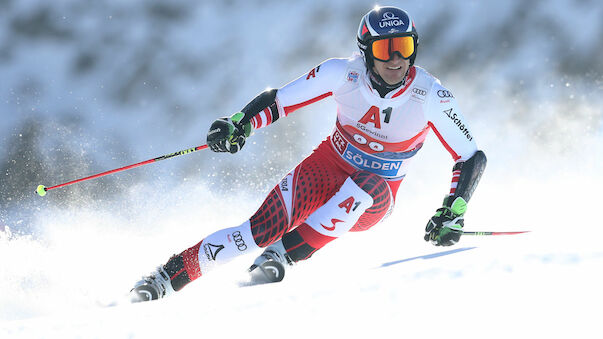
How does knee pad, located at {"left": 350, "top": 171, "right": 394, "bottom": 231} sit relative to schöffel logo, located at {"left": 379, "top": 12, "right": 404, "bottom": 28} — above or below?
below

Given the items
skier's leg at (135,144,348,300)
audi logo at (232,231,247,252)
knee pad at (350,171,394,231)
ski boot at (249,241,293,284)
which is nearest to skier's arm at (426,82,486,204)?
knee pad at (350,171,394,231)

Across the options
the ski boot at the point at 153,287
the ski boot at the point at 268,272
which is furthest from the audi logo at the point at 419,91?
the ski boot at the point at 153,287

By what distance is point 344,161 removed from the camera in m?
3.98

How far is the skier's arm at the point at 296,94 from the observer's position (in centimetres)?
382

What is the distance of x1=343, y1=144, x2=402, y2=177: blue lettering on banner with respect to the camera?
153 inches

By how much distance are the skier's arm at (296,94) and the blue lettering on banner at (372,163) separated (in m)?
0.39

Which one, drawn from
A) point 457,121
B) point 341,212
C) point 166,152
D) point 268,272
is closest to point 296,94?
point 341,212

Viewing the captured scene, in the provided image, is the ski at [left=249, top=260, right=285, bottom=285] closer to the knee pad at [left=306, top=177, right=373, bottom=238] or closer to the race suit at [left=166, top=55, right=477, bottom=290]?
the race suit at [left=166, top=55, right=477, bottom=290]

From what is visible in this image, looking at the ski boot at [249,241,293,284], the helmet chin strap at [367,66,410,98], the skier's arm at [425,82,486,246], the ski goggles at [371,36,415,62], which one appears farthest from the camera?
the helmet chin strap at [367,66,410,98]

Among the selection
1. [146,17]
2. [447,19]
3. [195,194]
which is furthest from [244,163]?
[447,19]

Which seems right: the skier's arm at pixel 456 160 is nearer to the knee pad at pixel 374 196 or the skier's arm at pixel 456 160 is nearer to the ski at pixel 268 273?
the knee pad at pixel 374 196

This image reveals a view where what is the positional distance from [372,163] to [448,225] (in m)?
0.70

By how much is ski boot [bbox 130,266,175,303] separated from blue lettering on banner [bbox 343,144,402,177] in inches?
51.1

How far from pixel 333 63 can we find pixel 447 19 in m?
7.28
